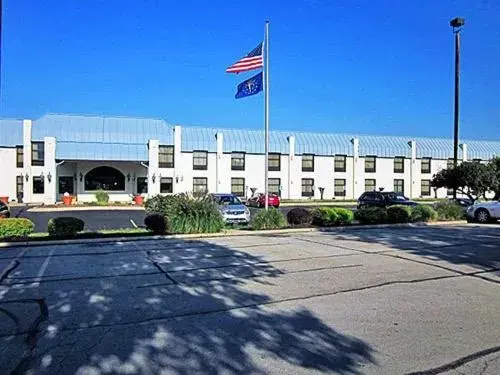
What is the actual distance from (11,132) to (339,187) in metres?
33.6

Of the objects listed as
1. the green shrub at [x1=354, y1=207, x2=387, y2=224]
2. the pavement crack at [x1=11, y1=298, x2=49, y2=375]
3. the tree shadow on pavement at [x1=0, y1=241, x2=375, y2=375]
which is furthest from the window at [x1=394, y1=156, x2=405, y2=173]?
the pavement crack at [x1=11, y1=298, x2=49, y2=375]

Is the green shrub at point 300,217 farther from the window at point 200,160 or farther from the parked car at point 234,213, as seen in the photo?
the window at point 200,160

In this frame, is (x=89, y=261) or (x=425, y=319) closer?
(x=425, y=319)

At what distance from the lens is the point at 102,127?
1757 inches

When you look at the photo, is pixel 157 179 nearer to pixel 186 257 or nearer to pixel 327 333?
pixel 186 257

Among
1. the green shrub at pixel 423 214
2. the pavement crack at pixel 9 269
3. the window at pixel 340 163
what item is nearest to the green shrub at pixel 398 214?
the green shrub at pixel 423 214


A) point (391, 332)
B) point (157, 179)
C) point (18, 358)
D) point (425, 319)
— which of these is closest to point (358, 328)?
point (391, 332)

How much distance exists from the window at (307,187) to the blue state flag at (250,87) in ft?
104

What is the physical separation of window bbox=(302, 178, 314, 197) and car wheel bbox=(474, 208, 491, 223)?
28495mm

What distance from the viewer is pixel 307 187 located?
51.2 m

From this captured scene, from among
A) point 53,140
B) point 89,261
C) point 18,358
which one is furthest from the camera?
point 53,140

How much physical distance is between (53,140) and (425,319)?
41009mm

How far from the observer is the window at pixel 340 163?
52.5 m

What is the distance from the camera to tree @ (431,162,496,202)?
967 inches
